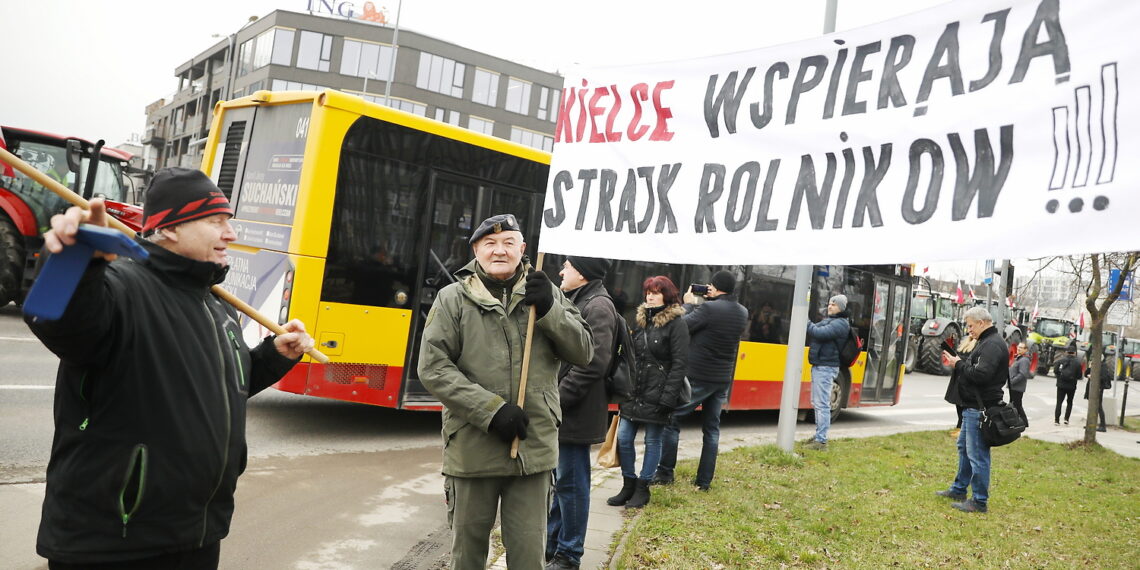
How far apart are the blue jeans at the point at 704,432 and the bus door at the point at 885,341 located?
22.0ft

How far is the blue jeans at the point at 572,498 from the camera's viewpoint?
4.32 m

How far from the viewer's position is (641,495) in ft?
19.3

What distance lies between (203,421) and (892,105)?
280 cm

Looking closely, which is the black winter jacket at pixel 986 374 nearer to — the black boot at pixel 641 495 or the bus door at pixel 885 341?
the black boot at pixel 641 495

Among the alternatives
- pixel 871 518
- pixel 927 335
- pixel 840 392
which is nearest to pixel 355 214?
pixel 871 518

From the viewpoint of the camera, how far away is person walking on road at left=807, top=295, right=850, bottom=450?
9.02 m

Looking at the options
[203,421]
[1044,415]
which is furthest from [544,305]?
[1044,415]

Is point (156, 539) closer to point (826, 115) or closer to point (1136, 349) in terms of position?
point (826, 115)

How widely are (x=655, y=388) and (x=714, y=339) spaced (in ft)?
3.44

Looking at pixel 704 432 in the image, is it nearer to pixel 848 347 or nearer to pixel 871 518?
pixel 871 518

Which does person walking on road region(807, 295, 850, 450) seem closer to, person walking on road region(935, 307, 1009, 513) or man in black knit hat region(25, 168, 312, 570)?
person walking on road region(935, 307, 1009, 513)

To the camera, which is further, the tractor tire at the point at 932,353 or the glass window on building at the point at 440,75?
the glass window on building at the point at 440,75

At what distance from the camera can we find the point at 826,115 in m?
3.51

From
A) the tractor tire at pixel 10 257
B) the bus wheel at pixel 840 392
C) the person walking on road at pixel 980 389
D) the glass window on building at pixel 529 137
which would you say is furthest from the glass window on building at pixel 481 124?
the person walking on road at pixel 980 389
